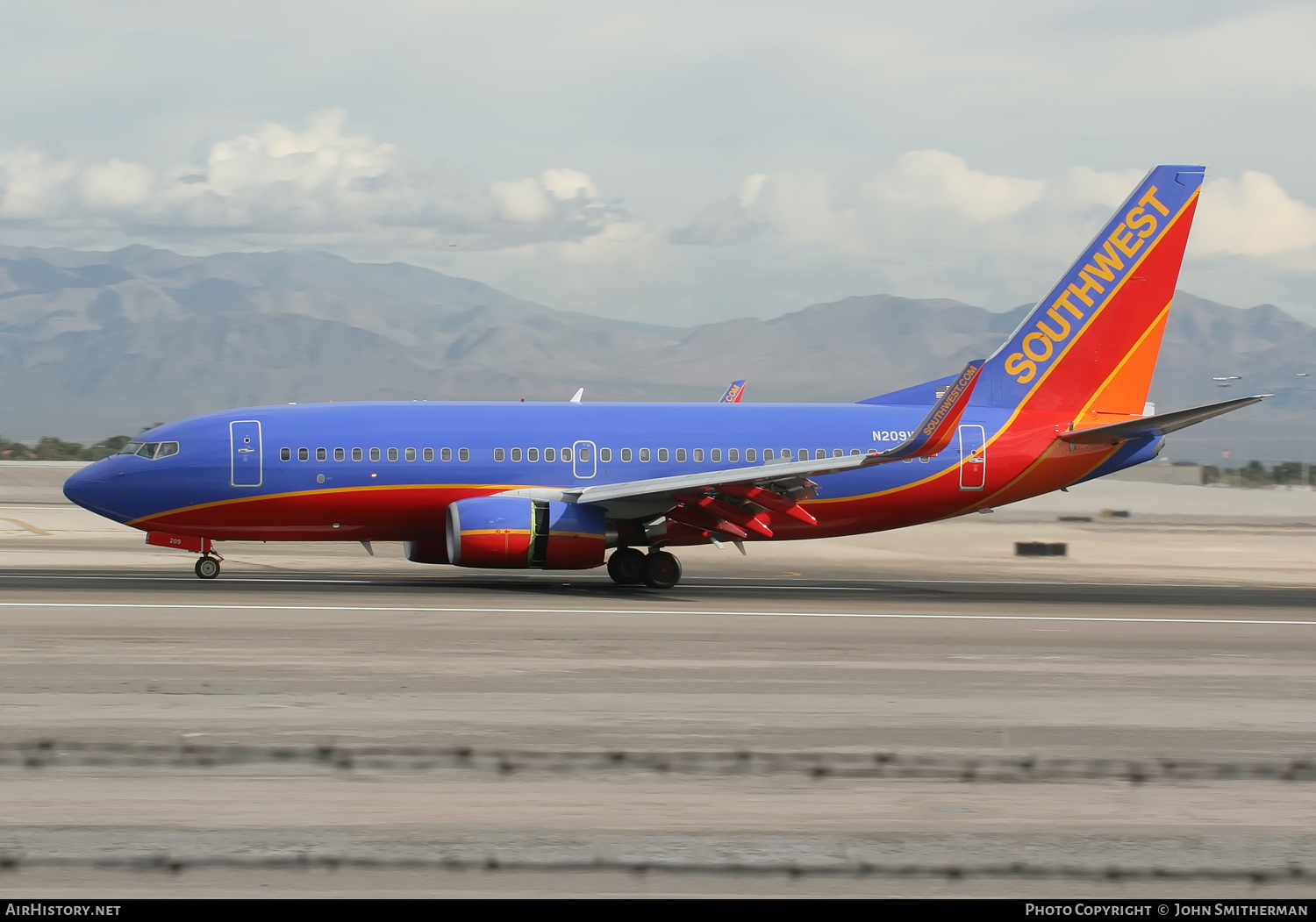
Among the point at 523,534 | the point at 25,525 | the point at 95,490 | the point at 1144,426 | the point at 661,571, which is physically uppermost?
the point at 1144,426

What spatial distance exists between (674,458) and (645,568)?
2588 millimetres

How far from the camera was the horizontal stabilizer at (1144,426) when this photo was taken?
27.2m

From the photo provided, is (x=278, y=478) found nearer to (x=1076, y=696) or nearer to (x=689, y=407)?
(x=689, y=407)

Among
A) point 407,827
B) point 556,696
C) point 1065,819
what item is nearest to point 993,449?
point 556,696

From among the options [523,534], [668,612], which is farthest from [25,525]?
[668,612]

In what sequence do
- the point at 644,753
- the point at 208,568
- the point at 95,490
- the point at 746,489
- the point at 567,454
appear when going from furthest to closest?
the point at 567,454
the point at 208,568
the point at 95,490
the point at 746,489
the point at 644,753

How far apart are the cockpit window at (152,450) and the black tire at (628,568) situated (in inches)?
359

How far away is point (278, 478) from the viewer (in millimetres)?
27578

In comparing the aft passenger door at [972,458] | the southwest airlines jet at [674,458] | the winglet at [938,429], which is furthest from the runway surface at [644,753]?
the aft passenger door at [972,458]

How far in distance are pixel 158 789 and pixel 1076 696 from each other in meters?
9.67

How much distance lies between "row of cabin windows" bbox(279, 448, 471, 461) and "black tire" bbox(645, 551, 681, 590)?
432cm

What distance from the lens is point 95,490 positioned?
27.5 meters

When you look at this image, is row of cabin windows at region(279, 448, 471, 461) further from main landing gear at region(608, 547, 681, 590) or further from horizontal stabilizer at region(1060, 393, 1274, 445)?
horizontal stabilizer at region(1060, 393, 1274, 445)

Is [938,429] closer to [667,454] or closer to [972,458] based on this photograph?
[972,458]
